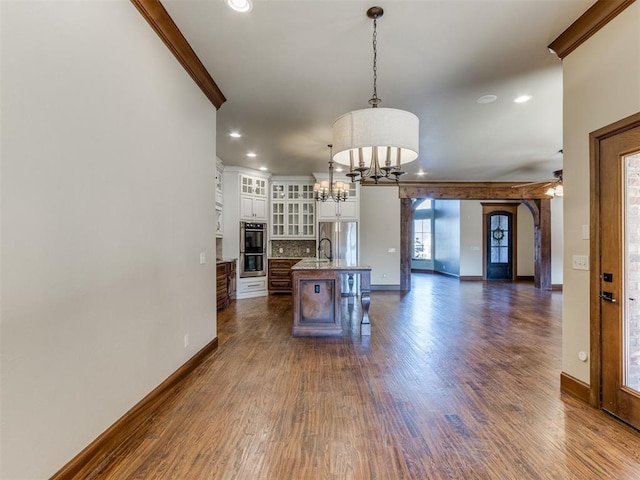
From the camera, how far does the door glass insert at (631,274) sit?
2.17 metres

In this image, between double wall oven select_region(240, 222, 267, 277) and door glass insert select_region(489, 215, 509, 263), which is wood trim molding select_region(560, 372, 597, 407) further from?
door glass insert select_region(489, 215, 509, 263)

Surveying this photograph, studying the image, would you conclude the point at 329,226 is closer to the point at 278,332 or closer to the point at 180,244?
the point at 278,332

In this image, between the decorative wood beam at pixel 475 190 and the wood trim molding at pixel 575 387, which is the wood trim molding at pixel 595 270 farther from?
the decorative wood beam at pixel 475 190

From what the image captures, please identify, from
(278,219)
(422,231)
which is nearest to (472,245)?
(422,231)

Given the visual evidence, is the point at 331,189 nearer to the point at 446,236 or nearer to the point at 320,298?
the point at 320,298

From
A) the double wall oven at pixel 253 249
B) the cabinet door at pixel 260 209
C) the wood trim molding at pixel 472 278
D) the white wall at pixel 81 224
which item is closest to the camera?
the white wall at pixel 81 224

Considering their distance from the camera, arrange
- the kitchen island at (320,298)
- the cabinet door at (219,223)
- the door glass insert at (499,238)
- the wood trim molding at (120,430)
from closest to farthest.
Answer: the wood trim molding at (120,430), the kitchen island at (320,298), the cabinet door at (219,223), the door glass insert at (499,238)

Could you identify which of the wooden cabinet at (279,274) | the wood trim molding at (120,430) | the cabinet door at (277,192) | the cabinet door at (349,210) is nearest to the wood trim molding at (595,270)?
the wood trim molding at (120,430)

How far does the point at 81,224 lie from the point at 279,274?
6.01 metres

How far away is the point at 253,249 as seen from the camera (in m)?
7.26

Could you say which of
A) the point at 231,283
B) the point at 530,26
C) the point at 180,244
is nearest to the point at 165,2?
the point at 180,244

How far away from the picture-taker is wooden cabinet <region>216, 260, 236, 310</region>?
5816mm

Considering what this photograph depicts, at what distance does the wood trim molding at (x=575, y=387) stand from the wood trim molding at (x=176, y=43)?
4.25m

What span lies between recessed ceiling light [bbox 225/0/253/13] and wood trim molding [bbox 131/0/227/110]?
514 millimetres
